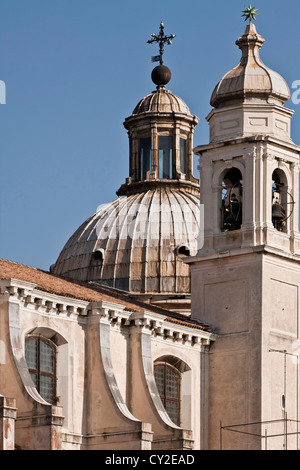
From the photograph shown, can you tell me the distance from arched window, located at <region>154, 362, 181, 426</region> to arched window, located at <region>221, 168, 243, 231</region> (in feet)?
19.0

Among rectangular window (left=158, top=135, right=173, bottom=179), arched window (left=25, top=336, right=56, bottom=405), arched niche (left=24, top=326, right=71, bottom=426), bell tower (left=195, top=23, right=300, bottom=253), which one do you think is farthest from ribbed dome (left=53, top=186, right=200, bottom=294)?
arched window (left=25, top=336, right=56, bottom=405)

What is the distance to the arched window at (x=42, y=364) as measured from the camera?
62844 mm

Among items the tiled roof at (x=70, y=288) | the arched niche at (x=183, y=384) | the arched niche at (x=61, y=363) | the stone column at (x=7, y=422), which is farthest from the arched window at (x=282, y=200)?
the stone column at (x=7, y=422)

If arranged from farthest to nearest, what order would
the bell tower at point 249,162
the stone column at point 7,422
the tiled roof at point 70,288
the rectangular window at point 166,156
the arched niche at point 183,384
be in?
the rectangular window at point 166,156 → the bell tower at point 249,162 → the arched niche at point 183,384 → the tiled roof at point 70,288 → the stone column at point 7,422

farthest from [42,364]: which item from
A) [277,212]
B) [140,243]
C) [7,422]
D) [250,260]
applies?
[140,243]

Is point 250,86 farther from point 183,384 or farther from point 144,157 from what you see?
point 144,157

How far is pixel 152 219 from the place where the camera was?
8381cm

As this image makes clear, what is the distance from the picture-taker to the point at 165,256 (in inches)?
3250

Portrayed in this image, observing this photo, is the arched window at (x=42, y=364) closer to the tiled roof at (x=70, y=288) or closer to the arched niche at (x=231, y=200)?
the tiled roof at (x=70, y=288)

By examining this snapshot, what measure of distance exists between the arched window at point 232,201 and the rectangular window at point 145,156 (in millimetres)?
16288

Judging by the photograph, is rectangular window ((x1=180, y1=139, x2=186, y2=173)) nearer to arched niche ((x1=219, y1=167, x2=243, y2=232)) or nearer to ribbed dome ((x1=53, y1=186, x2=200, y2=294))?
ribbed dome ((x1=53, y1=186, x2=200, y2=294))

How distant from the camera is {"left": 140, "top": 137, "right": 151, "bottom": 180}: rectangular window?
87625 mm

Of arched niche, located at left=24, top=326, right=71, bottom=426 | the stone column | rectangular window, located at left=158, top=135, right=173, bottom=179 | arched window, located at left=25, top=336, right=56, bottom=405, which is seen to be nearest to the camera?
the stone column

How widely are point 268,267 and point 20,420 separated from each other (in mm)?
12718
